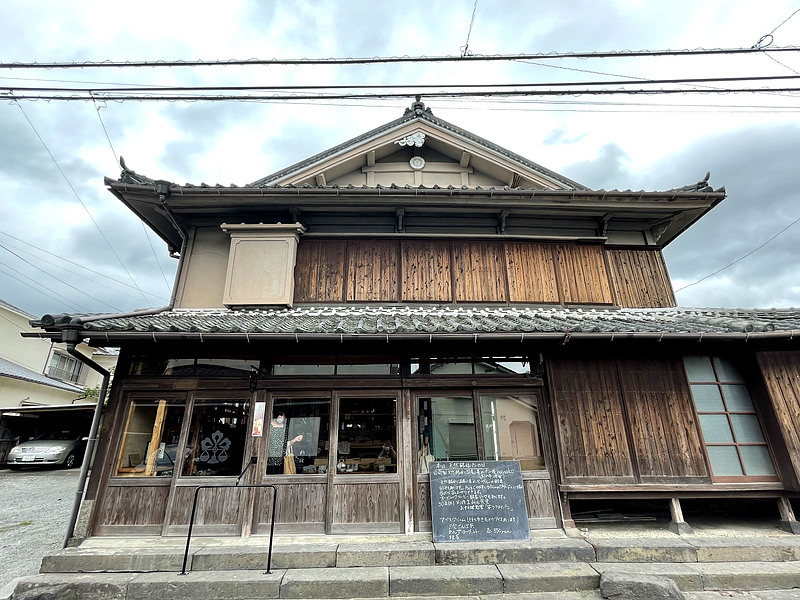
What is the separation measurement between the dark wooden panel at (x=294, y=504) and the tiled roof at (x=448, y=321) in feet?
8.46

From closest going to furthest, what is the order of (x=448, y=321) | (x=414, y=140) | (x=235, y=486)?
(x=235, y=486)
(x=448, y=321)
(x=414, y=140)

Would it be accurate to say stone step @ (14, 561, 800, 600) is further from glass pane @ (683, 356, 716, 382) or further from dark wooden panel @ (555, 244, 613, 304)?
dark wooden panel @ (555, 244, 613, 304)

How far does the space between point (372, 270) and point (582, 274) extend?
16.1 ft

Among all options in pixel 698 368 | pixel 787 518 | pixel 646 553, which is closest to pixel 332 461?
pixel 646 553

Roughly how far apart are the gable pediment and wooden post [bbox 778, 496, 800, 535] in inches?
278

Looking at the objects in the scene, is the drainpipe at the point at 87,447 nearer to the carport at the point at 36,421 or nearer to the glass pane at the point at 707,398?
the glass pane at the point at 707,398

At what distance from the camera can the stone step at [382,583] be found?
15.3ft

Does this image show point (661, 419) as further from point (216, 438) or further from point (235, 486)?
point (216, 438)

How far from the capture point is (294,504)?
582 centimetres

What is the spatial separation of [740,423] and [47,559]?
423 inches

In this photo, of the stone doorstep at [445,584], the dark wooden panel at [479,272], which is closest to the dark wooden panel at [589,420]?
the stone doorstep at [445,584]

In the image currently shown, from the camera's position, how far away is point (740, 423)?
6117 mm

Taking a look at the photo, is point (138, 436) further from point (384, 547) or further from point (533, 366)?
point (533, 366)

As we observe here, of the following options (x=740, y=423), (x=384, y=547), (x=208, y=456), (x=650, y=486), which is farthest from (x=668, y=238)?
(x=208, y=456)
